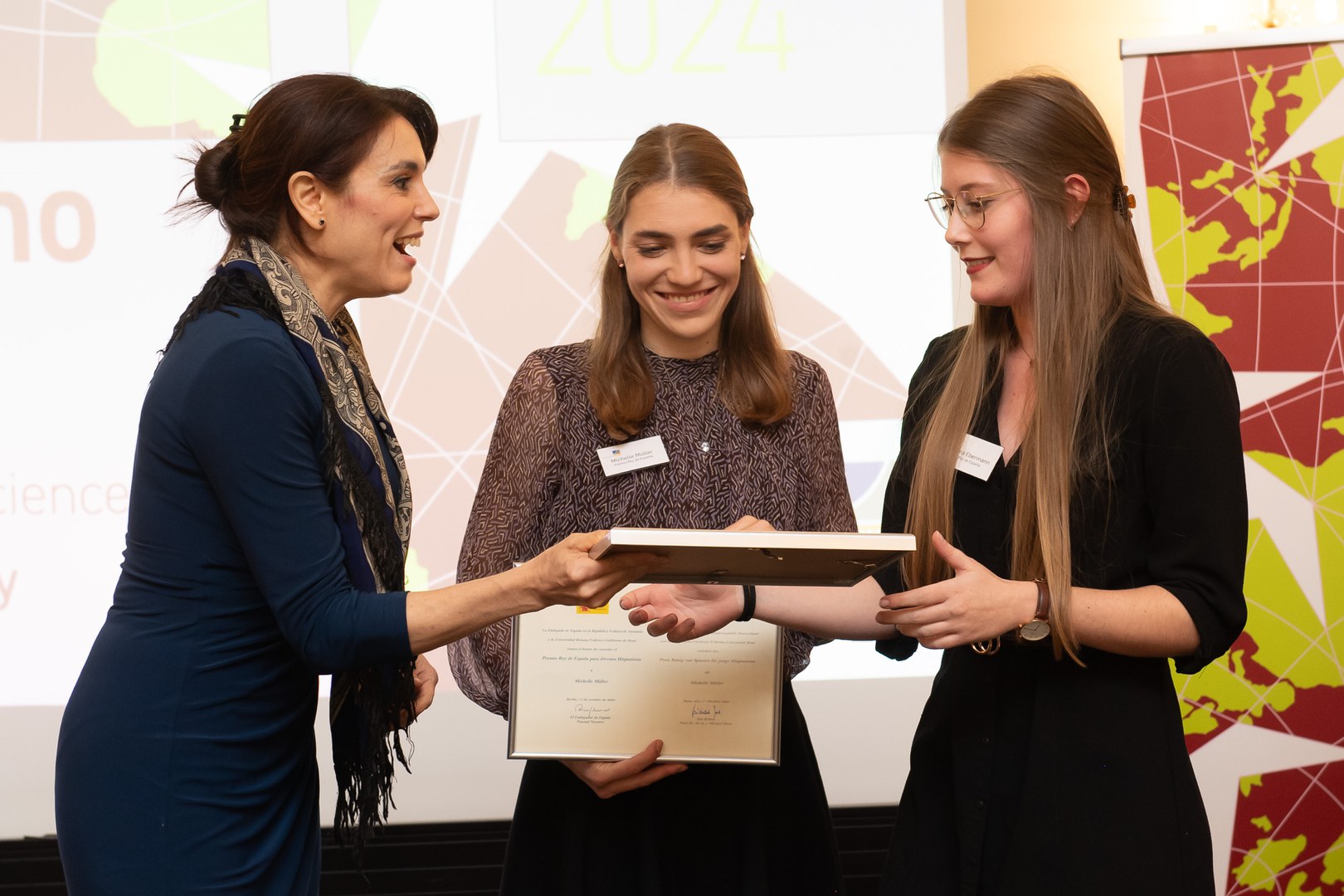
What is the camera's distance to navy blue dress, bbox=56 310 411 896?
156 centimetres

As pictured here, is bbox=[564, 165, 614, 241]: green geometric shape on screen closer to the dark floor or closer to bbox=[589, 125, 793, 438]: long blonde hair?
bbox=[589, 125, 793, 438]: long blonde hair

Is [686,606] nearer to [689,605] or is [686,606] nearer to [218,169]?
[689,605]

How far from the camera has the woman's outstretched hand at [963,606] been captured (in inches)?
61.2

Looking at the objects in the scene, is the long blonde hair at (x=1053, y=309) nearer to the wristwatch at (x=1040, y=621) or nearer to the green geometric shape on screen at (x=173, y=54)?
the wristwatch at (x=1040, y=621)

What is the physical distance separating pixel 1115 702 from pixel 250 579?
118cm

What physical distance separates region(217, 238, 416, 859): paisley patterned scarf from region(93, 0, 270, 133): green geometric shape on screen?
81.9 inches

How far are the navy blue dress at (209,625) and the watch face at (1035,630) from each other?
2.69 feet

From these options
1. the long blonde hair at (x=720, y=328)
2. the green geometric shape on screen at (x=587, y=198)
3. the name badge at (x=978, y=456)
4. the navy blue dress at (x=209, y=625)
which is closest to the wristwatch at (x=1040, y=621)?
the name badge at (x=978, y=456)

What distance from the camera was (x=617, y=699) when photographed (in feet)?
6.41

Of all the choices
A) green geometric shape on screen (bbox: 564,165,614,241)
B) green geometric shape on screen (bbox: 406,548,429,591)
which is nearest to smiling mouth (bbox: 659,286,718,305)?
green geometric shape on screen (bbox: 564,165,614,241)

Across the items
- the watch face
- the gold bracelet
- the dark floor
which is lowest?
the dark floor

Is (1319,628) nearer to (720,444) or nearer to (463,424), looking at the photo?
(720,444)

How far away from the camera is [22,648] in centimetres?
378

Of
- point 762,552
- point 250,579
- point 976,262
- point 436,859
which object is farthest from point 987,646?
point 436,859
